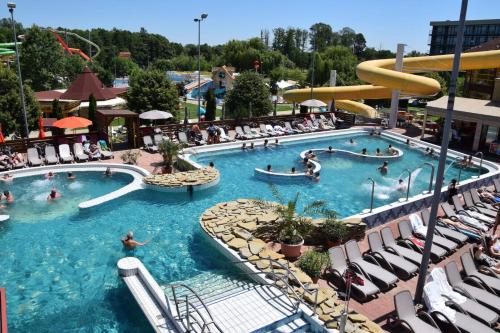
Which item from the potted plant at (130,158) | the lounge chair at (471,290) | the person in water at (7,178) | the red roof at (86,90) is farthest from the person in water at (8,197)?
the red roof at (86,90)

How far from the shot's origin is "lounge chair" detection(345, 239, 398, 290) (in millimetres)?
8764

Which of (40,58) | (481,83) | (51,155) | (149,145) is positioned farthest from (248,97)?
(40,58)

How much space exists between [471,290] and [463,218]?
4485 mm

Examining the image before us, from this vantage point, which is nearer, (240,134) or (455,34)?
(240,134)

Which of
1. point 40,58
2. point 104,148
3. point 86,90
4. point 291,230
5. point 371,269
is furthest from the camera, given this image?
point 40,58

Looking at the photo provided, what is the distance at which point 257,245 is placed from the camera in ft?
32.8

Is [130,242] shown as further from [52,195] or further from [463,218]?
[463,218]

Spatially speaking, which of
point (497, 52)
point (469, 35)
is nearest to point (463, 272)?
point (497, 52)

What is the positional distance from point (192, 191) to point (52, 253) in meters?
5.45

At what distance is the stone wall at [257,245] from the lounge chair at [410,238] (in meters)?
3.44

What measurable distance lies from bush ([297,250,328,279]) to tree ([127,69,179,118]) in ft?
65.0

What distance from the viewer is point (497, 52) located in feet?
79.8

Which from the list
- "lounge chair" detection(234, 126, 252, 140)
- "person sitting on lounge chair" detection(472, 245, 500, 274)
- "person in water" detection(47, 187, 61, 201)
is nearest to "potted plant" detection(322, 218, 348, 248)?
"person sitting on lounge chair" detection(472, 245, 500, 274)

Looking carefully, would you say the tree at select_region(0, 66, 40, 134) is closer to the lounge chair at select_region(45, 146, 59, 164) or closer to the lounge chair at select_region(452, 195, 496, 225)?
the lounge chair at select_region(45, 146, 59, 164)
